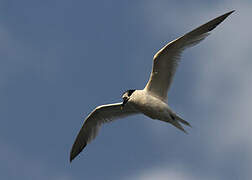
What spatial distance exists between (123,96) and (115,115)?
200 cm

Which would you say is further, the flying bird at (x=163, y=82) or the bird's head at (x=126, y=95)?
the bird's head at (x=126, y=95)

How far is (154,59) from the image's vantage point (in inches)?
751

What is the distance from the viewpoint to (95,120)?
22.0m

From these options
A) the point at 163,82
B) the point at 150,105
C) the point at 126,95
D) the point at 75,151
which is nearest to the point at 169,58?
the point at 163,82

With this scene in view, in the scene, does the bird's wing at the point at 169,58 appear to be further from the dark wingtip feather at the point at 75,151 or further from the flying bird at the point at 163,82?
the dark wingtip feather at the point at 75,151

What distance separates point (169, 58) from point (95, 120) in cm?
434

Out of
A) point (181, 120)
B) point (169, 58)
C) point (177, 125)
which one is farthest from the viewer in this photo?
point (177, 125)

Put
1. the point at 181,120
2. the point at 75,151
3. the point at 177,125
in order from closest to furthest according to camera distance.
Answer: the point at 181,120
the point at 177,125
the point at 75,151

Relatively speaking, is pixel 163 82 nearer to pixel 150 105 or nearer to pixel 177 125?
pixel 150 105

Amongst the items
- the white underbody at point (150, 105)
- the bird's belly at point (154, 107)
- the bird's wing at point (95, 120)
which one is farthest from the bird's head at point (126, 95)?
the bird's wing at point (95, 120)

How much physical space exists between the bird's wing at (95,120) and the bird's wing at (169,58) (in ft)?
6.27

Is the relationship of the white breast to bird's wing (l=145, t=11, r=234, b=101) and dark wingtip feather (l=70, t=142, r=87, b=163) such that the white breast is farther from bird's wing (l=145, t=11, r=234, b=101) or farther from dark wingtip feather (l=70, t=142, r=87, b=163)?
dark wingtip feather (l=70, t=142, r=87, b=163)

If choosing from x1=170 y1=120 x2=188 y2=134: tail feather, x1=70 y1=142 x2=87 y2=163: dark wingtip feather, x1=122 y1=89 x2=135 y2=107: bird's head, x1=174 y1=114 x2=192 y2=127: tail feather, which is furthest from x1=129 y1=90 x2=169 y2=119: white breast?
x1=70 y1=142 x2=87 y2=163: dark wingtip feather

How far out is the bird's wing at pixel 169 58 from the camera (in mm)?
18703
